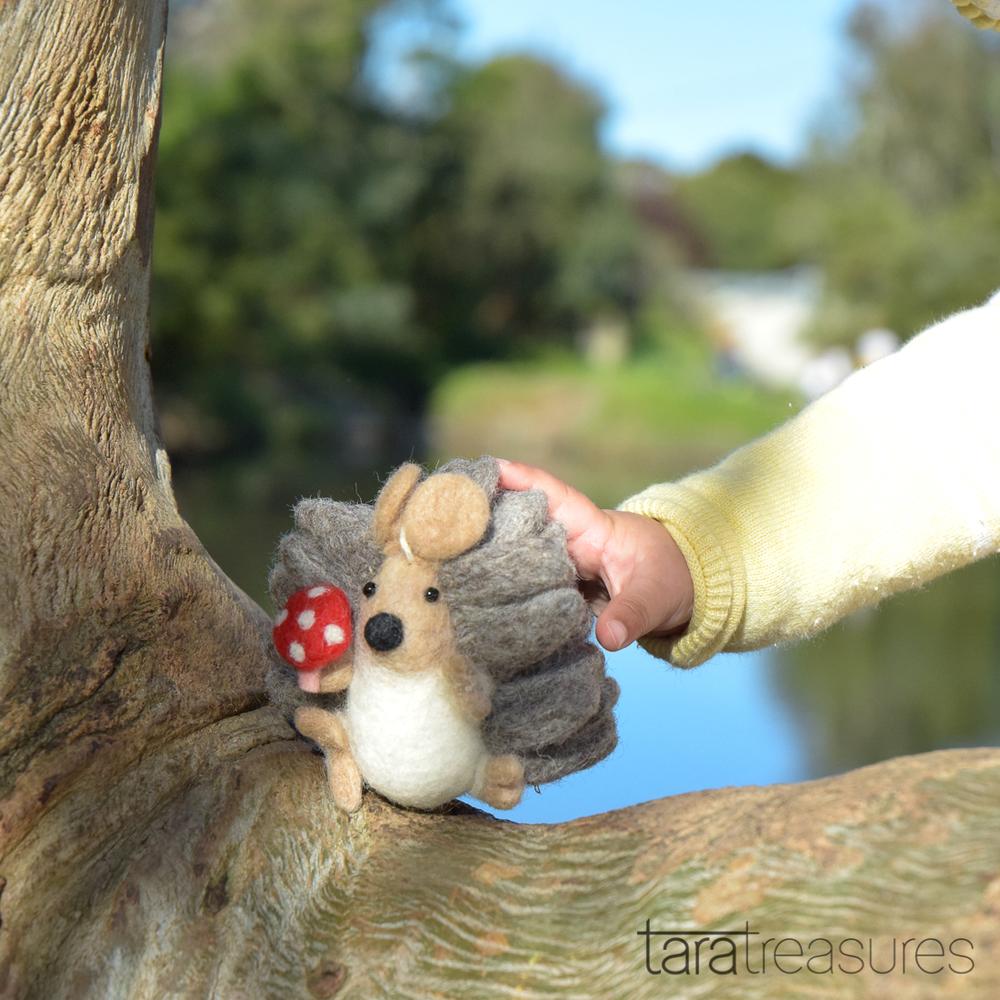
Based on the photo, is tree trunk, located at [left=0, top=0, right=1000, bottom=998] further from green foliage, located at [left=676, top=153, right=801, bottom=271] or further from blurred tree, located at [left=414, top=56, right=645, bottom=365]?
green foliage, located at [left=676, top=153, right=801, bottom=271]

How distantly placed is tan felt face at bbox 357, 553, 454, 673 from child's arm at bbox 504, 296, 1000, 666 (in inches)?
9.6

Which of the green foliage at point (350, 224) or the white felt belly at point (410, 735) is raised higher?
the green foliage at point (350, 224)

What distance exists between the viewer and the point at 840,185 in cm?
1529

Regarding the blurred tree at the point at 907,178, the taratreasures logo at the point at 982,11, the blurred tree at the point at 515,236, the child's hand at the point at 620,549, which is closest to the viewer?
the child's hand at the point at 620,549

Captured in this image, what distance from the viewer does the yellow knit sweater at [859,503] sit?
1.16 metres

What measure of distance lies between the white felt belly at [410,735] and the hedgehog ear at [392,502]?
106mm

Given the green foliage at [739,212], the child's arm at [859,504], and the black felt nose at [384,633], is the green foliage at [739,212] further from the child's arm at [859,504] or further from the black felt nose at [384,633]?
the black felt nose at [384,633]

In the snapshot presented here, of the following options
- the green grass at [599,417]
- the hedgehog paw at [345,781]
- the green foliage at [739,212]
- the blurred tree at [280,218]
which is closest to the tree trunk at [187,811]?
the hedgehog paw at [345,781]

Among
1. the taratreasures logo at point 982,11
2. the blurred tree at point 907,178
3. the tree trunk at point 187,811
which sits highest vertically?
the blurred tree at point 907,178

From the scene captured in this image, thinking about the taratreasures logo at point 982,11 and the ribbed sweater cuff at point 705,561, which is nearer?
the ribbed sweater cuff at point 705,561

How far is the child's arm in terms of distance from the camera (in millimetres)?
1163

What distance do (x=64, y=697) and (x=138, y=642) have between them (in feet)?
0.27

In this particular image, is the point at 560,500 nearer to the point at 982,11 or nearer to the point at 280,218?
the point at 982,11

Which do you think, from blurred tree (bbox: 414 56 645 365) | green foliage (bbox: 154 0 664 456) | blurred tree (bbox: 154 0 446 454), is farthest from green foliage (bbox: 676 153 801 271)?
blurred tree (bbox: 154 0 446 454)
